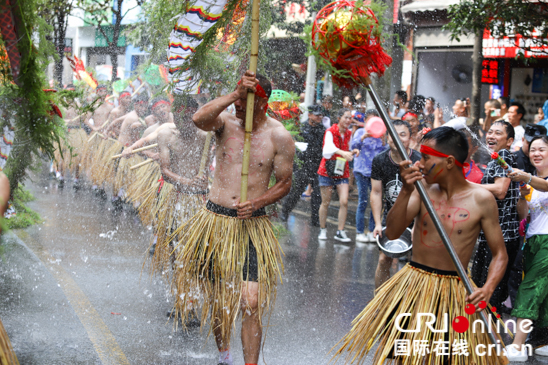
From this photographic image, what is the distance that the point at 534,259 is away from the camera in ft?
17.3

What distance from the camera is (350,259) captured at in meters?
8.28

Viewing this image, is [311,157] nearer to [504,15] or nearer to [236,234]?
[504,15]

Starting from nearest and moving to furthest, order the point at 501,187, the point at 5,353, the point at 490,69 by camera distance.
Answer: the point at 5,353 < the point at 501,187 < the point at 490,69

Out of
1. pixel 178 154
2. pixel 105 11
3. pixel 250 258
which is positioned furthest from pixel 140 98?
pixel 250 258

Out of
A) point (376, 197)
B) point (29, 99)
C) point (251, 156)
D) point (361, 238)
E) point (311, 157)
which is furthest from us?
point (311, 157)

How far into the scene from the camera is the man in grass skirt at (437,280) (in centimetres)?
331

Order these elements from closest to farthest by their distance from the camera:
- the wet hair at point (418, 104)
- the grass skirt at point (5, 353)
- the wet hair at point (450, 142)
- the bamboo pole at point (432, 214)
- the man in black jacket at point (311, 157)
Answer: the grass skirt at point (5, 353), the bamboo pole at point (432, 214), the wet hair at point (450, 142), the man in black jacket at point (311, 157), the wet hair at point (418, 104)

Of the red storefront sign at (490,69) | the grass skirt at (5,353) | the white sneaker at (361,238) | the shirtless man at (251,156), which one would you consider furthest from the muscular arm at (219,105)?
the red storefront sign at (490,69)

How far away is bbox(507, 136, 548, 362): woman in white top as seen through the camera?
16.7 ft

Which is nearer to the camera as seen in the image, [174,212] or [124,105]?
[174,212]

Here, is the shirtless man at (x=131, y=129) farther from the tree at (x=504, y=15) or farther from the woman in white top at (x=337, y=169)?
the tree at (x=504, y=15)

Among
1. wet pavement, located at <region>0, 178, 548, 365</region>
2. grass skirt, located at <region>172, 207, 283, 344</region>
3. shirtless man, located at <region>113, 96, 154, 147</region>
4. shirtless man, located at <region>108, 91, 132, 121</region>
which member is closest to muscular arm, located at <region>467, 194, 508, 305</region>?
grass skirt, located at <region>172, 207, 283, 344</region>

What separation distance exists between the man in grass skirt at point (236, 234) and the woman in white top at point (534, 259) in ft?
6.75

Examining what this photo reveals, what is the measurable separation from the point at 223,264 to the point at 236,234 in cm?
23
